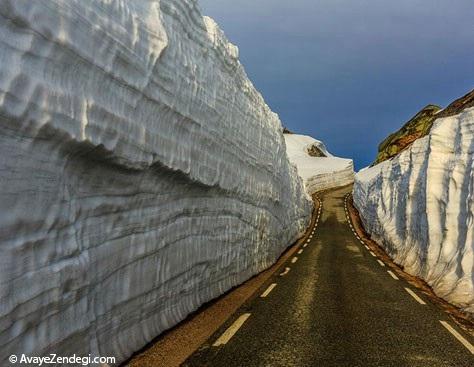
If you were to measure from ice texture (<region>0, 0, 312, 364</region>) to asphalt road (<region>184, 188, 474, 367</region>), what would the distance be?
1268 millimetres

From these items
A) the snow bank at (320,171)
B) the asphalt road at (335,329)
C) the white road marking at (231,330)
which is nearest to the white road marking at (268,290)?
the asphalt road at (335,329)

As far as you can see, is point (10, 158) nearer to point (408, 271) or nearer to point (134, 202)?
point (134, 202)

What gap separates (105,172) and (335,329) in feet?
15.7

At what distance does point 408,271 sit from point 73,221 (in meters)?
13.7

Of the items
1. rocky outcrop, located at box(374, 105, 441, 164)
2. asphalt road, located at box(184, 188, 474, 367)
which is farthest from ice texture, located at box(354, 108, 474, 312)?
rocky outcrop, located at box(374, 105, 441, 164)

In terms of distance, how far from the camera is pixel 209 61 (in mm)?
9375

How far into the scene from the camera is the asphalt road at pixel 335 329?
20.2ft

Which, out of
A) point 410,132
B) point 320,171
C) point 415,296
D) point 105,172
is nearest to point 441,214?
point 415,296

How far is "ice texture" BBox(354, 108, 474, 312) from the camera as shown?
1126cm

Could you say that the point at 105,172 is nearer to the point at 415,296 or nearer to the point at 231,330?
the point at 231,330

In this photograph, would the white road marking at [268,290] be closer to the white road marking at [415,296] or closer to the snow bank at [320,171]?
the white road marking at [415,296]

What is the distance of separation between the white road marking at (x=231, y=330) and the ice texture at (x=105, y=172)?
90 centimetres

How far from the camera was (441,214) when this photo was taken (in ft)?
47.1

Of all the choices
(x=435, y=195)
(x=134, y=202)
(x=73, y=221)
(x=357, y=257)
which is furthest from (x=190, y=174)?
(x=357, y=257)
